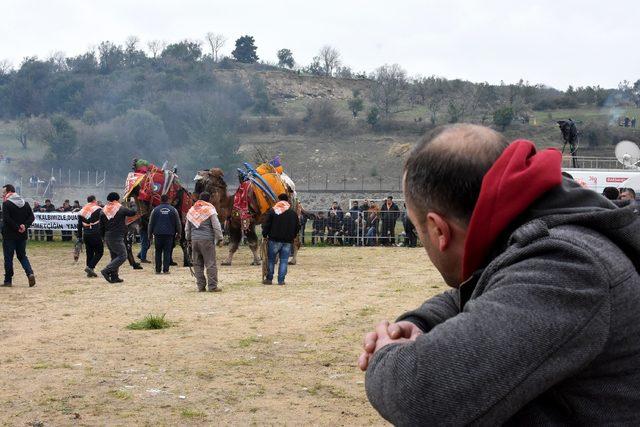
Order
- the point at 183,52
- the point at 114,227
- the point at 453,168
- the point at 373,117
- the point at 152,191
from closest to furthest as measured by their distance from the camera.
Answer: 1. the point at 453,168
2. the point at 114,227
3. the point at 152,191
4. the point at 373,117
5. the point at 183,52

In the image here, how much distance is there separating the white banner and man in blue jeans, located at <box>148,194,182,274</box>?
1384 cm

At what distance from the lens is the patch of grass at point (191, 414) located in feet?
23.7

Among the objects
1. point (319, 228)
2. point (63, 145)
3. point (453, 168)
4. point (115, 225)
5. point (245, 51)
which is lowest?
point (319, 228)

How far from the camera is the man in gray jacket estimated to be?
1.88 metres

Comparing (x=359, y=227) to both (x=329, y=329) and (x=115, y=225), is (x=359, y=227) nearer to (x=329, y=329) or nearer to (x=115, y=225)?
(x=115, y=225)

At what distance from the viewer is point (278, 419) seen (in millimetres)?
7168

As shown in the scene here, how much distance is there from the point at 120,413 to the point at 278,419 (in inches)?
49.1

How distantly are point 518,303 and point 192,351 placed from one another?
8.50m

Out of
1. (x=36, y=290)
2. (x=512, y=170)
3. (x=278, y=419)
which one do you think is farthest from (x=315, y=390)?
(x=36, y=290)

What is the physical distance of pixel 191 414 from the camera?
727 centimetres

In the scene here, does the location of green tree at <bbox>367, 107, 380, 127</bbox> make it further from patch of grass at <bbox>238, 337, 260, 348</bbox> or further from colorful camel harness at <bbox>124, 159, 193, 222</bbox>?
patch of grass at <bbox>238, 337, 260, 348</bbox>

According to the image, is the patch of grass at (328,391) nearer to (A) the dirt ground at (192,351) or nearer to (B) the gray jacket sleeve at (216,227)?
(A) the dirt ground at (192,351)

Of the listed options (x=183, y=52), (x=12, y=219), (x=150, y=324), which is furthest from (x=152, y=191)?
(x=183, y=52)

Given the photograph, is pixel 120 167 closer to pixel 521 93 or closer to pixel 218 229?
pixel 521 93
